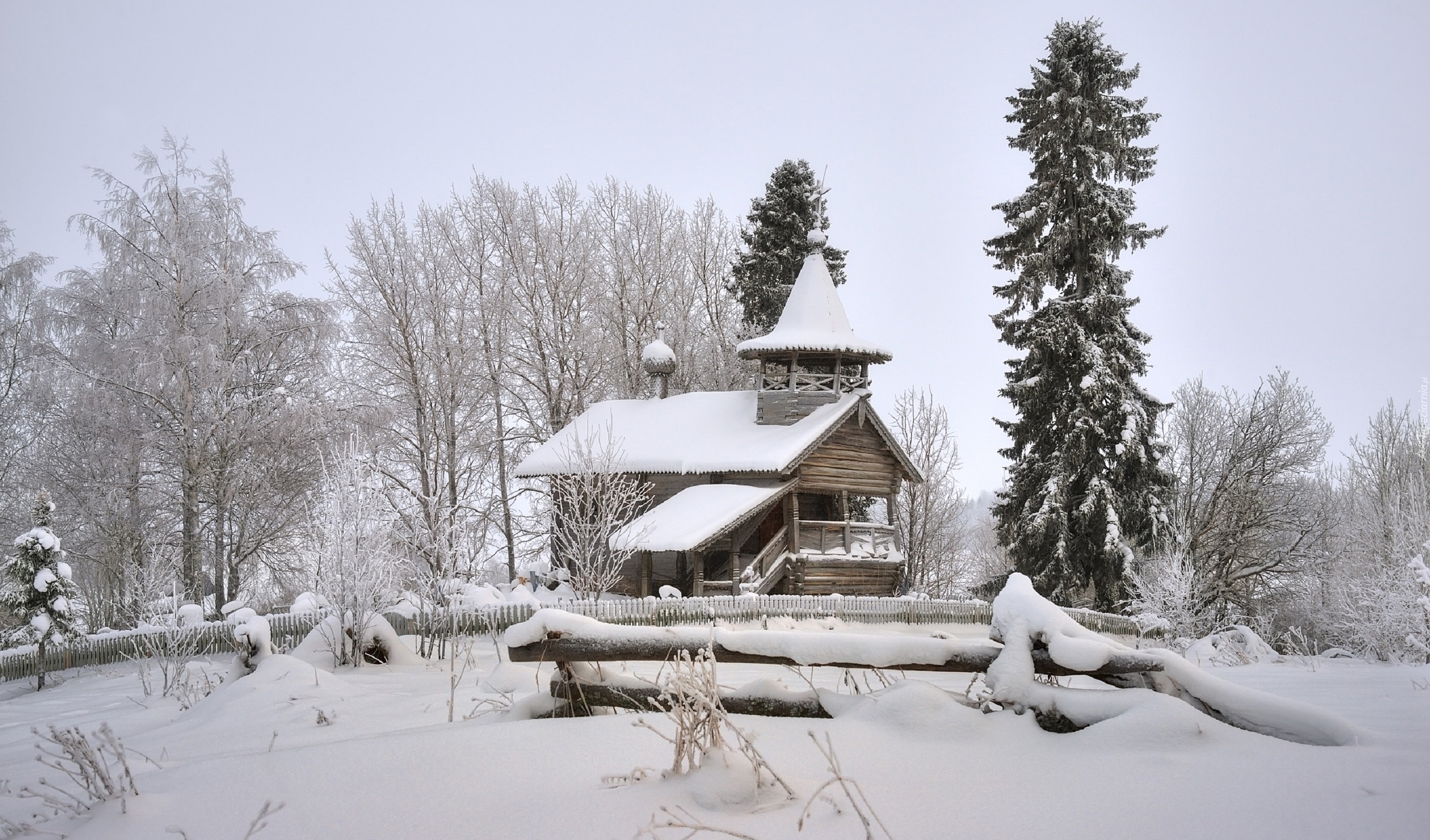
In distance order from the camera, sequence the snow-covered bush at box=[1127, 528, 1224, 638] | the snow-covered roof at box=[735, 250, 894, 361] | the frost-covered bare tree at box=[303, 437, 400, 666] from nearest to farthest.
Result: 1. the frost-covered bare tree at box=[303, 437, 400, 666]
2. the snow-covered bush at box=[1127, 528, 1224, 638]
3. the snow-covered roof at box=[735, 250, 894, 361]

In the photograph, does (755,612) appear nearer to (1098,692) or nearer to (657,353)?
(657,353)

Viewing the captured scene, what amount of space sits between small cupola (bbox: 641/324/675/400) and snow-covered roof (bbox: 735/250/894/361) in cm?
331

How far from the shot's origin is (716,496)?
65.1 feet

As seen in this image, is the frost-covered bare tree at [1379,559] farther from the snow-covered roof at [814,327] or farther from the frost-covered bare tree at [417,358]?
the frost-covered bare tree at [417,358]

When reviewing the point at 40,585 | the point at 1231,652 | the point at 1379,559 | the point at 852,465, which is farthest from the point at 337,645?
the point at 1379,559

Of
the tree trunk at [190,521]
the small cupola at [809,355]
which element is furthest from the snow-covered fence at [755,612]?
the small cupola at [809,355]

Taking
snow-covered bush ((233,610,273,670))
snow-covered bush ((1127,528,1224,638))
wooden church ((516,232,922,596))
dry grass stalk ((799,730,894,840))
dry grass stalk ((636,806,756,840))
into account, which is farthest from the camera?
wooden church ((516,232,922,596))

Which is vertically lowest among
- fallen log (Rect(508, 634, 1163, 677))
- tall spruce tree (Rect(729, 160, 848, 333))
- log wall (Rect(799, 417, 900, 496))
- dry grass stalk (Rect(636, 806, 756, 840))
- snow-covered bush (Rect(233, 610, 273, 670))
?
snow-covered bush (Rect(233, 610, 273, 670))

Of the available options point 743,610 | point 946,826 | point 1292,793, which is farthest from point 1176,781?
point 743,610

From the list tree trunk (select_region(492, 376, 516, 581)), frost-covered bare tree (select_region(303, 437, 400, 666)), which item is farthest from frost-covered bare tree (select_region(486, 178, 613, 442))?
frost-covered bare tree (select_region(303, 437, 400, 666))

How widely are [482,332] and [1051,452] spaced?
1991 centimetres

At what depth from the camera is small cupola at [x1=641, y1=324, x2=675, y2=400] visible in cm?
2636

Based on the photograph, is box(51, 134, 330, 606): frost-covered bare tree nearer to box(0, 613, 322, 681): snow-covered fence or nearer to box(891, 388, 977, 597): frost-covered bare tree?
box(0, 613, 322, 681): snow-covered fence

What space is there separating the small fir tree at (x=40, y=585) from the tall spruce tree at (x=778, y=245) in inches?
898
